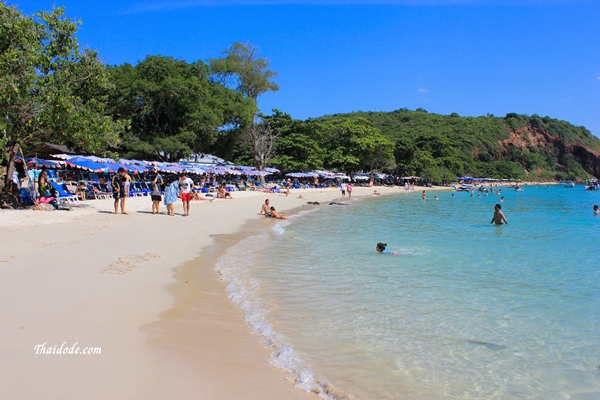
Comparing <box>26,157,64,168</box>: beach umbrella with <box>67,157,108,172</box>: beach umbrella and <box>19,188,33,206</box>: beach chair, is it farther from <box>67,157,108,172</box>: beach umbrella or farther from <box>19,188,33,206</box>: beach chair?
<box>19,188,33,206</box>: beach chair

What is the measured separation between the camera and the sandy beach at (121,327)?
10.9ft

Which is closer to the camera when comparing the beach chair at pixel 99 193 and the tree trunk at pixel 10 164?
the tree trunk at pixel 10 164

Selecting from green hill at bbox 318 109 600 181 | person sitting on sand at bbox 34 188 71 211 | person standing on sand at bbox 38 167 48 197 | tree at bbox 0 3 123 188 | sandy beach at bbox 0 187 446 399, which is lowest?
sandy beach at bbox 0 187 446 399

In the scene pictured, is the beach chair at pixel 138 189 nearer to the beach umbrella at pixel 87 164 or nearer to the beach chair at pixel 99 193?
the beach chair at pixel 99 193

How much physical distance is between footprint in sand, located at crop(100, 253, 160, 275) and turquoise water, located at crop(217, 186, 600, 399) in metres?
1.39

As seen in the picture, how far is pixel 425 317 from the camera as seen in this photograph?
566cm

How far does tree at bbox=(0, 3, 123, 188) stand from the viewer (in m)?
12.3

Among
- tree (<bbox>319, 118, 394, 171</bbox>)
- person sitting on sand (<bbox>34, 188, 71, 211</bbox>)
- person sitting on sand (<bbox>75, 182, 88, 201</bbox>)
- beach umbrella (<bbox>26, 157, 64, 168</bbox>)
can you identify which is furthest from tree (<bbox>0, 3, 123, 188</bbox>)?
tree (<bbox>319, 118, 394, 171</bbox>)

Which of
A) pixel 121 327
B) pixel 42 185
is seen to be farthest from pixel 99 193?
pixel 121 327

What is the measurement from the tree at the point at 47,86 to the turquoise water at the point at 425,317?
6.83 meters

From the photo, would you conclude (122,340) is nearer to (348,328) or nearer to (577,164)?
(348,328)

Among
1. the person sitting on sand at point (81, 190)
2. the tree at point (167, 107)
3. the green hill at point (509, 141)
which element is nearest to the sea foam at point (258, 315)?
the person sitting on sand at point (81, 190)

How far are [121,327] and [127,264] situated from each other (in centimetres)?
310

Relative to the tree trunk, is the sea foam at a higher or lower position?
lower
